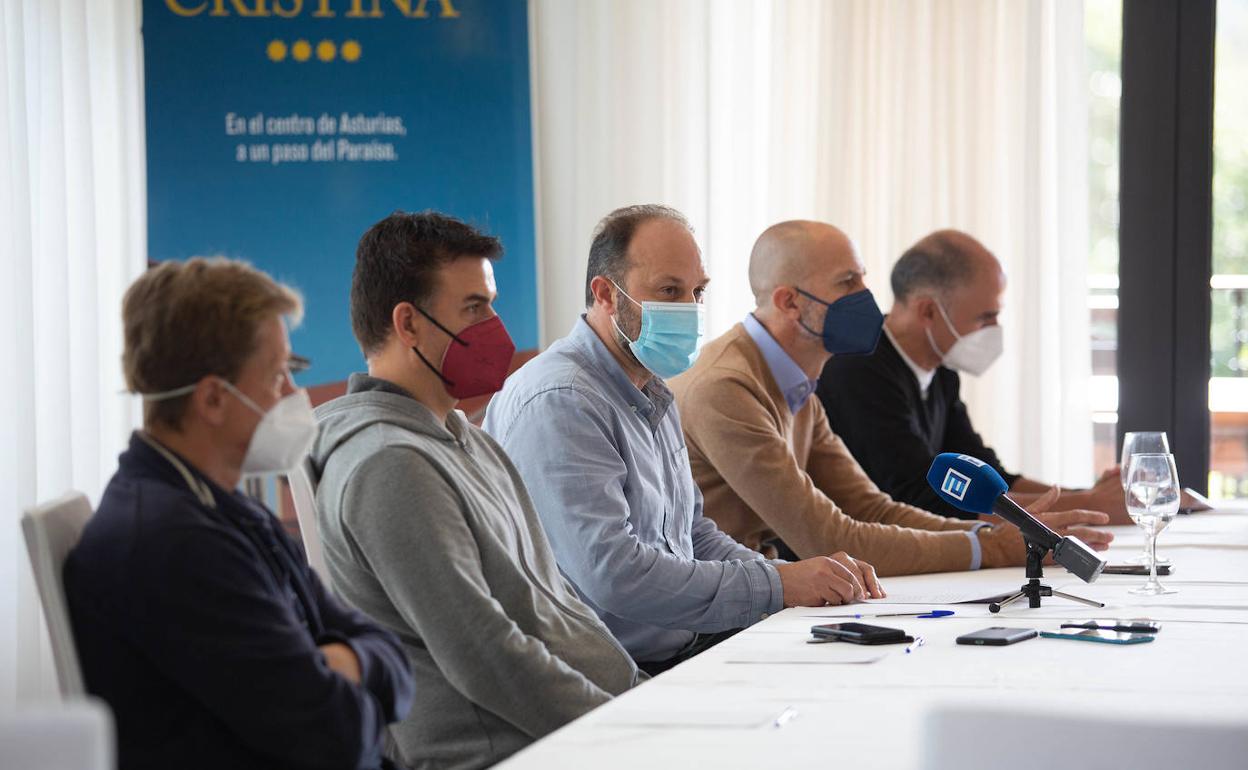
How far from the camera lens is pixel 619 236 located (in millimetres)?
2814

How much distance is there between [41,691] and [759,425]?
8.26 ft

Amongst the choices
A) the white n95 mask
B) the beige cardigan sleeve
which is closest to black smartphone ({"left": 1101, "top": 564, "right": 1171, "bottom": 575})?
the beige cardigan sleeve

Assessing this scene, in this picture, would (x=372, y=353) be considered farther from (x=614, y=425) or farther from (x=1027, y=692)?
(x=1027, y=692)

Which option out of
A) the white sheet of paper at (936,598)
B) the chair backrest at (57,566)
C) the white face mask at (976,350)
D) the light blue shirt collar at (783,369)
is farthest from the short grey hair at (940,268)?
the chair backrest at (57,566)

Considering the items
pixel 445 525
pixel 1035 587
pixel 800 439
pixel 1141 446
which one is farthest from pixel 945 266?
pixel 445 525

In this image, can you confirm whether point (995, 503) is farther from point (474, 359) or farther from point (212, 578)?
point (212, 578)

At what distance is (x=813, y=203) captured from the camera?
4965 mm

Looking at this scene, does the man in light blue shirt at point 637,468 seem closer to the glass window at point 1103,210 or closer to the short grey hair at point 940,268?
the short grey hair at point 940,268

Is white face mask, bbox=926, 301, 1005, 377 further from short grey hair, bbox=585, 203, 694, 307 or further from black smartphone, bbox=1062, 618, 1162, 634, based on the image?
black smartphone, bbox=1062, 618, 1162, 634

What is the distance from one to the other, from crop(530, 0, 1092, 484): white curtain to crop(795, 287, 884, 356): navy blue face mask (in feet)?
5.41

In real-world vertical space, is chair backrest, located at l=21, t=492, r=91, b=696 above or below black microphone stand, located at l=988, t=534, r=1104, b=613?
above

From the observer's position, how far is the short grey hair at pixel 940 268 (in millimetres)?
3979

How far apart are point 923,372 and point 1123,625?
77.9 inches

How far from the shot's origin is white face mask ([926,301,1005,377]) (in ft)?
13.1
